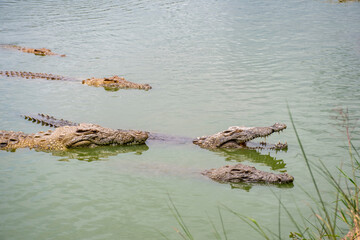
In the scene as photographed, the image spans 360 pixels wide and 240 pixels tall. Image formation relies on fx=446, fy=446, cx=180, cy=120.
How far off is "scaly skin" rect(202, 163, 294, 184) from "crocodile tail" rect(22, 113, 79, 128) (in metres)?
3.65

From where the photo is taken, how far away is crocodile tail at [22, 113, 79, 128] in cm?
873

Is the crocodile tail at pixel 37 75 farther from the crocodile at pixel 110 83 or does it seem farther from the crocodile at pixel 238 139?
the crocodile at pixel 238 139

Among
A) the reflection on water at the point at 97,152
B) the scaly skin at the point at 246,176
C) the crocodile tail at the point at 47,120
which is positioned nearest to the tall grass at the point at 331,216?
the scaly skin at the point at 246,176

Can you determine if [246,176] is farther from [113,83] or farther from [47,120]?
[113,83]

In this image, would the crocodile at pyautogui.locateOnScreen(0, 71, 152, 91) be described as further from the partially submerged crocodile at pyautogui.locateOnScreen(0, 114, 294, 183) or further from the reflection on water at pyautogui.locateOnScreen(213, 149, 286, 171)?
the reflection on water at pyautogui.locateOnScreen(213, 149, 286, 171)

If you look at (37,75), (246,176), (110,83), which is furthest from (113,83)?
(246,176)

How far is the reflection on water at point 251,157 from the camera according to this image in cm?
703

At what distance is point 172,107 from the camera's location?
33.7 feet

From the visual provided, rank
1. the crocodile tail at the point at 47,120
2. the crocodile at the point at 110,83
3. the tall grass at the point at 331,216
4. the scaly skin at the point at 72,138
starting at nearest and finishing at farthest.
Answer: the tall grass at the point at 331,216 < the scaly skin at the point at 72,138 < the crocodile tail at the point at 47,120 < the crocodile at the point at 110,83

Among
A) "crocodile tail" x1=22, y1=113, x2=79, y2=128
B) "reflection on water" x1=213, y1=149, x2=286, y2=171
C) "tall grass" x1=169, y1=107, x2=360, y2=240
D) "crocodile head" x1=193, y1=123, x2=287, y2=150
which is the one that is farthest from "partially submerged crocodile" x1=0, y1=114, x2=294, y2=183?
"tall grass" x1=169, y1=107, x2=360, y2=240

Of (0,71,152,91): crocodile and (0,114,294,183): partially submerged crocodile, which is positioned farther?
(0,71,152,91): crocodile

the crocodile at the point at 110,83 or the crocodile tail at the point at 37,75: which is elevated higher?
the crocodile tail at the point at 37,75

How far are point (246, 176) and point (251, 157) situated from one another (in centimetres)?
126

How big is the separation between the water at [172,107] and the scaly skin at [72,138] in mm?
160
